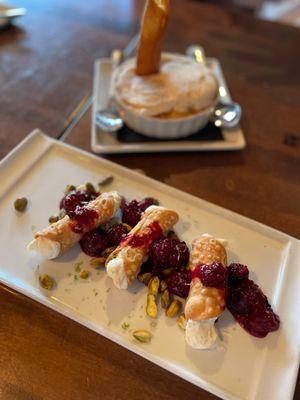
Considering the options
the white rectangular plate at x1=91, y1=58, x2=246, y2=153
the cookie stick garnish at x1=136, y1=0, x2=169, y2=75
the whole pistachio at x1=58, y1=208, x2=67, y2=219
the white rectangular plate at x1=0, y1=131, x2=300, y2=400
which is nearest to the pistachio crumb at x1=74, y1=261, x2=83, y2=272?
the white rectangular plate at x1=0, y1=131, x2=300, y2=400

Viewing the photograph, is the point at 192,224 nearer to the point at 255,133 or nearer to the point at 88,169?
the point at 88,169

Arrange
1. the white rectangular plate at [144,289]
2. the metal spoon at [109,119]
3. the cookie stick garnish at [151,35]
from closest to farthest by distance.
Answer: the white rectangular plate at [144,289] → the cookie stick garnish at [151,35] → the metal spoon at [109,119]

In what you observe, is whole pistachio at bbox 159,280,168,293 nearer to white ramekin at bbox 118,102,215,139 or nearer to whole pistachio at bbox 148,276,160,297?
whole pistachio at bbox 148,276,160,297

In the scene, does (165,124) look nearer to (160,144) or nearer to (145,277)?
(160,144)

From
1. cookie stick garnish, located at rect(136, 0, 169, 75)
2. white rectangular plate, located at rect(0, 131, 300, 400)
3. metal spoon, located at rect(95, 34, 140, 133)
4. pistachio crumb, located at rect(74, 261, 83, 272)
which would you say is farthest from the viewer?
metal spoon, located at rect(95, 34, 140, 133)

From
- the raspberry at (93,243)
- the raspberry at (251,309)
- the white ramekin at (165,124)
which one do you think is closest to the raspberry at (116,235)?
the raspberry at (93,243)

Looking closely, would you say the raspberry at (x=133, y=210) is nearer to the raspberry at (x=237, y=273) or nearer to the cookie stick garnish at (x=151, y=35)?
the raspberry at (x=237, y=273)
